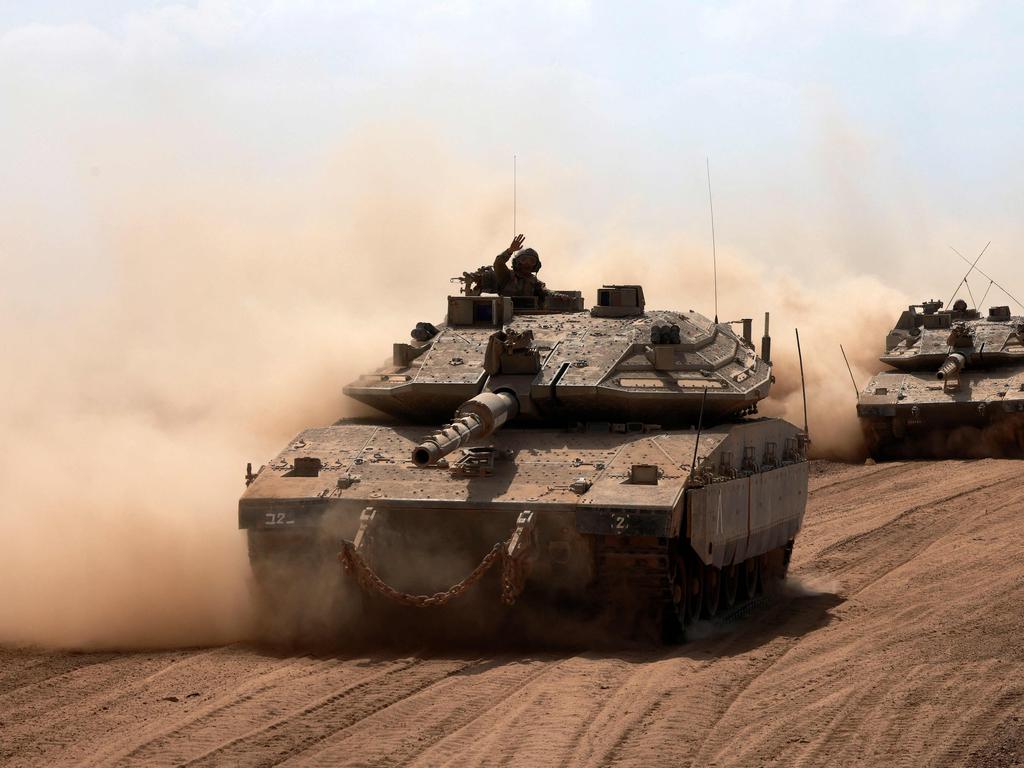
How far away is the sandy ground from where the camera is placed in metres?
11.0

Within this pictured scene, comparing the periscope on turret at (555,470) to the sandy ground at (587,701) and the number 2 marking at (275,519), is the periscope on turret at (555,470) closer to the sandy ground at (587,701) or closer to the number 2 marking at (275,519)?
the number 2 marking at (275,519)

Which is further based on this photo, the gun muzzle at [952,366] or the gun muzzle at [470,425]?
the gun muzzle at [952,366]

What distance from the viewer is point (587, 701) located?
12.5 m

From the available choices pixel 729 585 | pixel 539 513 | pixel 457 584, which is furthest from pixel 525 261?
pixel 457 584

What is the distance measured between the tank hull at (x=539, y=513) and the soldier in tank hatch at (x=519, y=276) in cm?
430

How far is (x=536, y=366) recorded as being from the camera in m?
17.8

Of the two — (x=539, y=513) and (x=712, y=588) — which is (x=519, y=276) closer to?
(x=712, y=588)

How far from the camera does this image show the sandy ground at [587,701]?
11.0m

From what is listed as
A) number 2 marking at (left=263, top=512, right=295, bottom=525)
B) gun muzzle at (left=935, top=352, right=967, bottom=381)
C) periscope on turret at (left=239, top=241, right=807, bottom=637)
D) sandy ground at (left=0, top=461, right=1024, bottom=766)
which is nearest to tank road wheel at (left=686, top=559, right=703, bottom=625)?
periscope on turret at (left=239, top=241, right=807, bottom=637)

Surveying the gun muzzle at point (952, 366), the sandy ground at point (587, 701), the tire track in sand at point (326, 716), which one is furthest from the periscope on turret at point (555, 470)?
the gun muzzle at point (952, 366)

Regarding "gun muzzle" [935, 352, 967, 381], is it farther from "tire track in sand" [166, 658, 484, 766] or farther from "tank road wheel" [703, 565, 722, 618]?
"tire track in sand" [166, 658, 484, 766]

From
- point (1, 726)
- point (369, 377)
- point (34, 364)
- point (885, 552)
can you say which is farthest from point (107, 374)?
point (1, 726)

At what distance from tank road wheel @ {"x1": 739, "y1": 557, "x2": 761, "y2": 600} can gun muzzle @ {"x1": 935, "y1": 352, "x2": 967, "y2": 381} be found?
14.3 meters

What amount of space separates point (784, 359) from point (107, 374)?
691 inches
